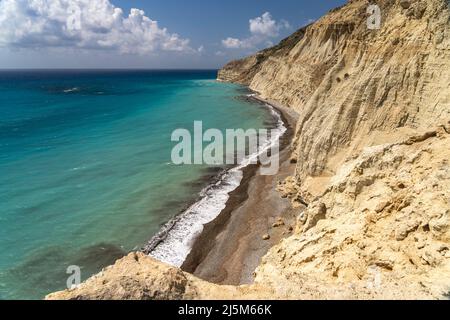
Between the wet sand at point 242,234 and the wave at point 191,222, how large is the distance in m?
0.49

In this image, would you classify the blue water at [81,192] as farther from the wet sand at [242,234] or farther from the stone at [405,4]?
the stone at [405,4]

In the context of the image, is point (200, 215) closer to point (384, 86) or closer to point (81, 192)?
point (81, 192)

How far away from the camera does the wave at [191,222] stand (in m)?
20.0

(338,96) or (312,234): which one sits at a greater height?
(338,96)

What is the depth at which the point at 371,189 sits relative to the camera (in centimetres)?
1274

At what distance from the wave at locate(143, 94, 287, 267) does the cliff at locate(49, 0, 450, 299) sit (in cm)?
504

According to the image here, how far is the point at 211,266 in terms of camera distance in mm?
18672

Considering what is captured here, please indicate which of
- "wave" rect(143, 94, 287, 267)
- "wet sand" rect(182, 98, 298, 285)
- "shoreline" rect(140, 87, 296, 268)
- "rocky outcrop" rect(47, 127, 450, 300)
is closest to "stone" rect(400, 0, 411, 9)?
"rocky outcrop" rect(47, 127, 450, 300)

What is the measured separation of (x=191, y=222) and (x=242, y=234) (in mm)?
3759

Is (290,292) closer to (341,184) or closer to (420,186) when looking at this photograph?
(420,186)

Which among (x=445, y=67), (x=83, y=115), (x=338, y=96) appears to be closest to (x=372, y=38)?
(x=338, y=96)

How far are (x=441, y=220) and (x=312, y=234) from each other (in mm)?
4276

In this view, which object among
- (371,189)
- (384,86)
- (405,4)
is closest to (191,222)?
(371,189)

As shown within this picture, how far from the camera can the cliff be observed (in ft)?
22.8
